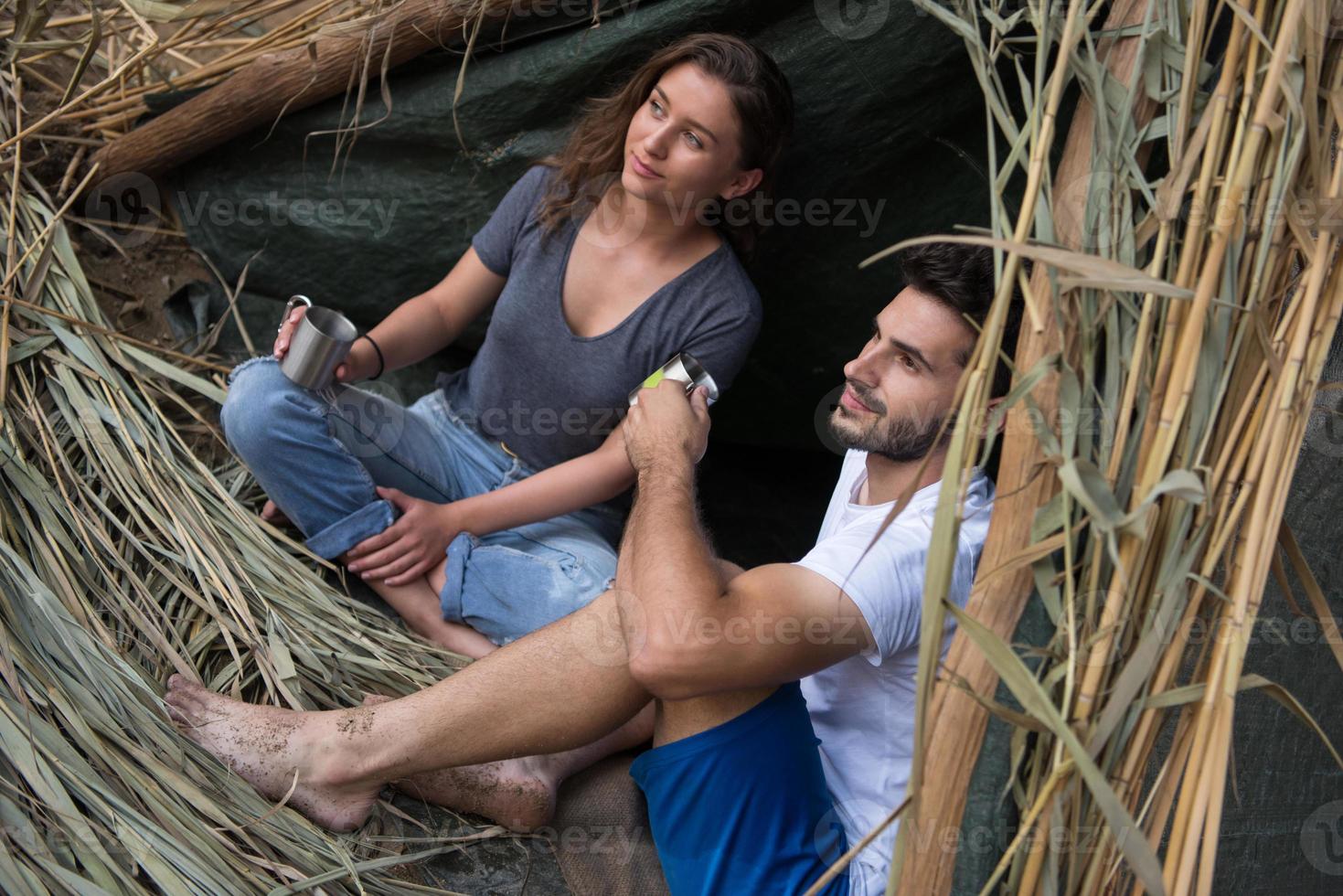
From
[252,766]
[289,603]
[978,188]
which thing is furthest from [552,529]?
[978,188]

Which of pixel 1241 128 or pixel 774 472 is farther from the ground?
pixel 1241 128

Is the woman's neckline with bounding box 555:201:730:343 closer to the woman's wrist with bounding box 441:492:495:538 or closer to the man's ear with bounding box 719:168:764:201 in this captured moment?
the man's ear with bounding box 719:168:764:201

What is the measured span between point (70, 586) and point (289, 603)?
329 mm

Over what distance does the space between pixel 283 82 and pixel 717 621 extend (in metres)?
1.56

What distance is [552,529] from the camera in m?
2.14

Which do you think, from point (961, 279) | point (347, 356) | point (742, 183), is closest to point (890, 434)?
point (961, 279)

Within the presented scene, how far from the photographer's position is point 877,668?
156 cm

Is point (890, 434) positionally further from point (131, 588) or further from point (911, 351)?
point (131, 588)

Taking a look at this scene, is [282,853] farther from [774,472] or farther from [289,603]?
[774,472]

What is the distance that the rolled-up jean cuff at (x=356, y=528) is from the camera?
203 centimetres

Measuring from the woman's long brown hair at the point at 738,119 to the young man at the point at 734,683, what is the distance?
44 centimetres

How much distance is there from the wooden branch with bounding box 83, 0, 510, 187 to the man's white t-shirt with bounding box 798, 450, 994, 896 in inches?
48.0

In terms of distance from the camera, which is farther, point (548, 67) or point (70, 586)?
point (548, 67)

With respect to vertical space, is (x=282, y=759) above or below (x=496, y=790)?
above
